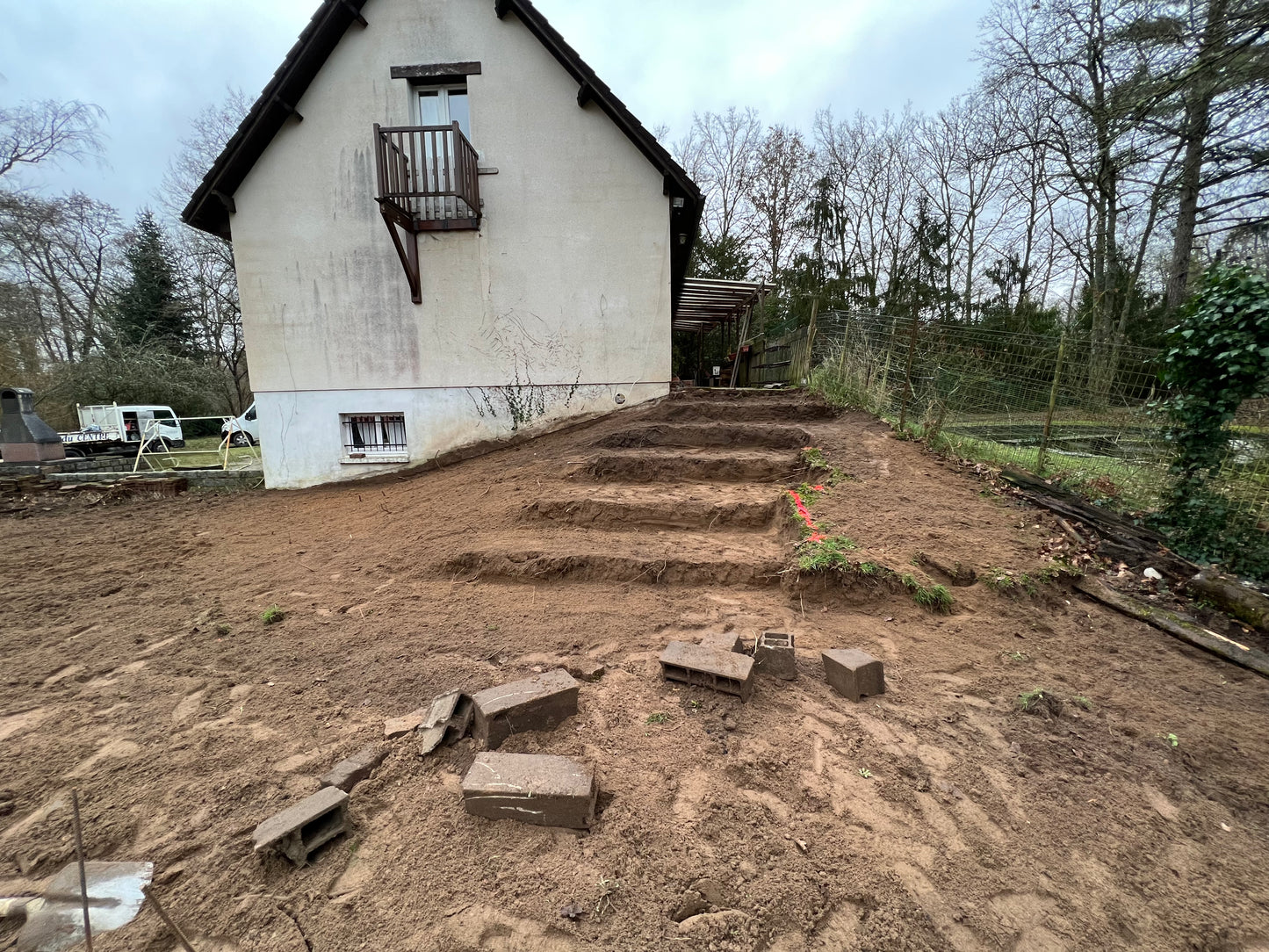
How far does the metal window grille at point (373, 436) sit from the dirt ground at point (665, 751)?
3.99 metres

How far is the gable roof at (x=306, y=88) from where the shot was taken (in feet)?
26.1

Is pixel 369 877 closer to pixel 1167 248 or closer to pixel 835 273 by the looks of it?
pixel 1167 248

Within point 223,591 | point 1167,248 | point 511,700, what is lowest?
point 223,591

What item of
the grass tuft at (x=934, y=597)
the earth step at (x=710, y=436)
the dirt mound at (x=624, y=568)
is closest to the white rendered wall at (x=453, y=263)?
the earth step at (x=710, y=436)

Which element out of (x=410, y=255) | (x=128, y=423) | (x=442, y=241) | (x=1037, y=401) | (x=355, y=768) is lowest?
(x=355, y=768)

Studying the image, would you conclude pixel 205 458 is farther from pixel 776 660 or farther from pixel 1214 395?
pixel 1214 395

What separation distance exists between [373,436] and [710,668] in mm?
8440

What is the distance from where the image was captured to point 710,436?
7.52 m

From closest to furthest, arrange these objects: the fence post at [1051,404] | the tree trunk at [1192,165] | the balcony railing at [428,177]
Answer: the fence post at [1051,404] < the tree trunk at [1192,165] < the balcony railing at [428,177]

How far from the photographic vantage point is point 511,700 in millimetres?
2588

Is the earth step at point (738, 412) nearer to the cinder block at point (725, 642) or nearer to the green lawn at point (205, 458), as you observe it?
the cinder block at point (725, 642)

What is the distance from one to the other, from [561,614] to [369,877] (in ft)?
7.57

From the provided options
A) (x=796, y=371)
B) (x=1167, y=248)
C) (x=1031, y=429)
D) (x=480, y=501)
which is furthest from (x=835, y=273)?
(x=480, y=501)

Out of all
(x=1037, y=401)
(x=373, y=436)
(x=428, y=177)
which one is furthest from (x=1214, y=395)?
(x=373, y=436)
